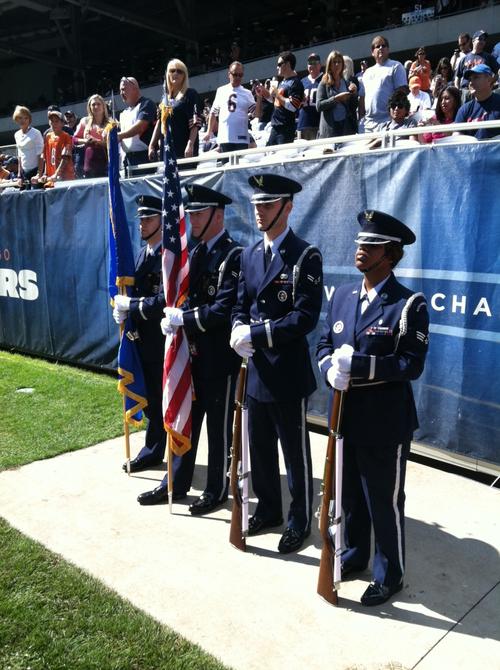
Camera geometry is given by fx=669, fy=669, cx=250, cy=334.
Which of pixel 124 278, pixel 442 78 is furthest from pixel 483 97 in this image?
pixel 442 78

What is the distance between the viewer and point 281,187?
3916 millimetres

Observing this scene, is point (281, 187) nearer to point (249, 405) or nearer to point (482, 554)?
point (249, 405)

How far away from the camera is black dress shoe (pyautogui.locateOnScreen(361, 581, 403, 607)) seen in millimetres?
3494

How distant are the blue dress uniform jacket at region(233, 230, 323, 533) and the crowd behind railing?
229cm

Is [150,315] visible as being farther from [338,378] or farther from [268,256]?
[338,378]

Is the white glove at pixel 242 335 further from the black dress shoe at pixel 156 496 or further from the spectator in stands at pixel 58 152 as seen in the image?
the spectator in stands at pixel 58 152

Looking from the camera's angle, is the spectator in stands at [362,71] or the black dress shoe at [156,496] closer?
the black dress shoe at [156,496]

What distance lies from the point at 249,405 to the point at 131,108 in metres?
5.69

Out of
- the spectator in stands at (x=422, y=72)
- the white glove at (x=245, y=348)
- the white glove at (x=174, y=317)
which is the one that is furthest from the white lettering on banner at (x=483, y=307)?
the spectator in stands at (x=422, y=72)

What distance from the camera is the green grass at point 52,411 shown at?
588 cm

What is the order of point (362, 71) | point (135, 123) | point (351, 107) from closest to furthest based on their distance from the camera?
point (351, 107) < point (135, 123) < point (362, 71)

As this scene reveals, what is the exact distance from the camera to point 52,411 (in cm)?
682

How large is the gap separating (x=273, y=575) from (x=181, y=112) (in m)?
5.57

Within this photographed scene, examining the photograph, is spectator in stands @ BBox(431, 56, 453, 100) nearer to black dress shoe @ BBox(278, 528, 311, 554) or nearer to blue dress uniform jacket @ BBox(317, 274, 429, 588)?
blue dress uniform jacket @ BBox(317, 274, 429, 588)
